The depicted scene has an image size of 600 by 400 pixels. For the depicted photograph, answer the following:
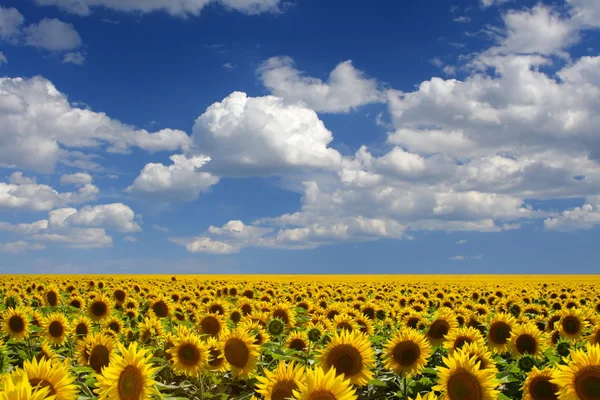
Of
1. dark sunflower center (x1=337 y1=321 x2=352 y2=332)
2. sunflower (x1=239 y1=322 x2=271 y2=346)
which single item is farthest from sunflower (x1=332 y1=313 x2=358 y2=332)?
sunflower (x1=239 y1=322 x2=271 y2=346)

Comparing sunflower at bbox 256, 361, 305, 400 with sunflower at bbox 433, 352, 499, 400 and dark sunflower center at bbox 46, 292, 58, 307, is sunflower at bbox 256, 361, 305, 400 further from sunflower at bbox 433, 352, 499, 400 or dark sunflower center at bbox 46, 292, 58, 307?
dark sunflower center at bbox 46, 292, 58, 307

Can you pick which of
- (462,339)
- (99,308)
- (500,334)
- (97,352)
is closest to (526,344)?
(500,334)

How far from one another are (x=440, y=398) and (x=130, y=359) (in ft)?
11.1

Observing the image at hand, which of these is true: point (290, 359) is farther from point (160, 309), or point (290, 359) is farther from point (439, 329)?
point (160, 309)

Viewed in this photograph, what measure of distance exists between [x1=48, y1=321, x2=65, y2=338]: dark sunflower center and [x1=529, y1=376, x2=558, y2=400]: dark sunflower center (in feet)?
26.8

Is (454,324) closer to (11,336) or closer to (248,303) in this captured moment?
(248,303)

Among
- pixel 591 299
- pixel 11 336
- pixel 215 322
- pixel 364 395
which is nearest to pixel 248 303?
pixel 215 322

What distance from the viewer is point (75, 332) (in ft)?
34.9

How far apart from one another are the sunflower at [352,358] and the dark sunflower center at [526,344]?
412 cm

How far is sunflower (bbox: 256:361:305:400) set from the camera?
5094 mm

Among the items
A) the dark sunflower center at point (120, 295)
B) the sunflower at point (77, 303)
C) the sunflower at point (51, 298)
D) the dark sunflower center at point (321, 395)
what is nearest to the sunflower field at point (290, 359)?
the dark sunflower center at point (321, 395)

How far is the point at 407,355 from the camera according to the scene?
7.42 meters

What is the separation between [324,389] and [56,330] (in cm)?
768

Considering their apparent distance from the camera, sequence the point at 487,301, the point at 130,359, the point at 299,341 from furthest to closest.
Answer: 1. the point at 487,301
2. the point at 299,341
3. the point at 130,359
